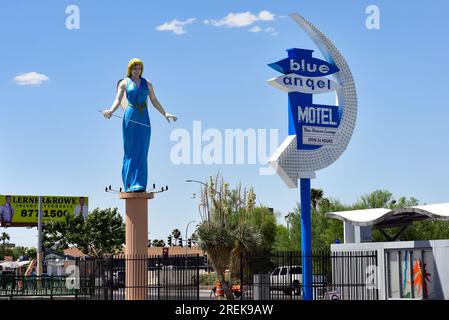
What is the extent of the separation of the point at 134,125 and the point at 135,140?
583 mm

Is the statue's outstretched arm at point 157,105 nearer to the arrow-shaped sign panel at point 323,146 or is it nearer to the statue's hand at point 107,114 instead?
the statue's hand at point 107,114

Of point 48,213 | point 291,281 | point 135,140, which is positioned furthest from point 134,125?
point 48,213

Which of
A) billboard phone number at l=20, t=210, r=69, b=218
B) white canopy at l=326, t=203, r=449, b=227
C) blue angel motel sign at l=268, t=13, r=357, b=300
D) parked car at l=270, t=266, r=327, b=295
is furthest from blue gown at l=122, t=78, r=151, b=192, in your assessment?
billboard phone number at l=20, t=210, r=69, b=218

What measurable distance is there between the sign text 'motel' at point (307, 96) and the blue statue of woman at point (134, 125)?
5254 millimetres

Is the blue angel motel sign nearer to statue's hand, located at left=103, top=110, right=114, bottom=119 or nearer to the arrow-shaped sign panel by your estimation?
the arrow-shaped sign panel

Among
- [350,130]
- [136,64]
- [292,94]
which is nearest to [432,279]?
[350,130]

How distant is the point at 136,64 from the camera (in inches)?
1211

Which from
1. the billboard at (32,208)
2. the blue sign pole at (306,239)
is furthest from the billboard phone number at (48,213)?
the blue sign pole at (306,239)

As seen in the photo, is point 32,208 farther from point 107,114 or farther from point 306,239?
point 306,239

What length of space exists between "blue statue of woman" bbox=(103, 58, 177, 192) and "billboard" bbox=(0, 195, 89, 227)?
55.2 m

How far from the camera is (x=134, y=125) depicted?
30.3 meters

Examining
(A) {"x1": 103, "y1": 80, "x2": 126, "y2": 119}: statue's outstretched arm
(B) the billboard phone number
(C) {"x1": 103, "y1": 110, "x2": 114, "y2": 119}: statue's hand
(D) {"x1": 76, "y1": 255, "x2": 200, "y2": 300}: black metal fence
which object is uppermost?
(A) {"x1": 103, "y1": 80, "x2": 126, "y2": 119}: statue's outstretched arm

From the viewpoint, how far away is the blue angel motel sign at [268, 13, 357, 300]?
29.4 m
